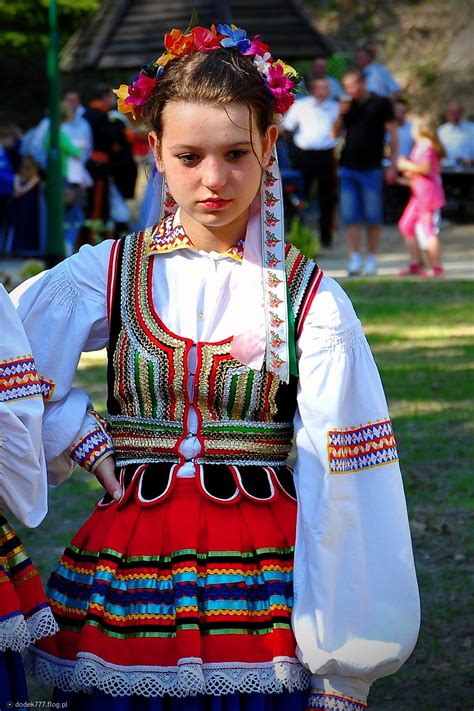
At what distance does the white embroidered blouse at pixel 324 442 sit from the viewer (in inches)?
113

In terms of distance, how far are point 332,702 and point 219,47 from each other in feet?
4.79

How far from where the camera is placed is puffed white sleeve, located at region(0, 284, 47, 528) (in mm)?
2756

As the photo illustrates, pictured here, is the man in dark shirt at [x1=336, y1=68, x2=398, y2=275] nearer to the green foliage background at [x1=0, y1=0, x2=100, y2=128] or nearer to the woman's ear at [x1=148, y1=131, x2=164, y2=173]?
the woman's ear at [x1=148, y1=131, x2=164, y2=173]

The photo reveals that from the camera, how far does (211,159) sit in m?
2.93

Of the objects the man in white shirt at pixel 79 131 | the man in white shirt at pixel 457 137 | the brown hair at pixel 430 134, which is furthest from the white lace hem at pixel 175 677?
the man in white shirt at pixel 457 137

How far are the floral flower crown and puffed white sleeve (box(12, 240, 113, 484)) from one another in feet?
1.40

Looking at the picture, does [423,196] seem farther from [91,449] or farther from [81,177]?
[91,449]

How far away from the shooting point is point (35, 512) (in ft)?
9.35

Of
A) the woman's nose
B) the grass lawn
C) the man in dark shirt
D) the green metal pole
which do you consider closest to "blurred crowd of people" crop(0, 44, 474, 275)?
the man in dark shirt

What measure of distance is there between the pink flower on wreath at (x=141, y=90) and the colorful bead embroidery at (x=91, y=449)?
2.47ft

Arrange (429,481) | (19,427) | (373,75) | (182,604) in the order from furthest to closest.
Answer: (373,75), (429,481), (182,604), (19,427)

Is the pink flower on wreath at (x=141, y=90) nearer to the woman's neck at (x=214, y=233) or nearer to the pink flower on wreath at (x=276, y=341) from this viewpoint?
the woman's neck at (x=214, y=233)

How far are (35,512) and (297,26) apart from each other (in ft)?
28.9

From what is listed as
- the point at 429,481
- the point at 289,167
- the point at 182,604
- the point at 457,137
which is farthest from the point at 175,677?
the point at 457,137
